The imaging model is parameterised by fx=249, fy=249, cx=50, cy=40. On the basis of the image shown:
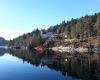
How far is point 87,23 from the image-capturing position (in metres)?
174

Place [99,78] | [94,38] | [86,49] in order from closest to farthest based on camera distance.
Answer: [99,78]
[86,49]
[94,38]

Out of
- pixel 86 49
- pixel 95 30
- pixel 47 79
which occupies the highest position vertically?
pixel 95 30

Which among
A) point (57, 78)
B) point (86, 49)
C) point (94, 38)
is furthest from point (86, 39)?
point (57, 78)

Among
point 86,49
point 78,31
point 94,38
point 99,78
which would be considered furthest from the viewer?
point 78,31

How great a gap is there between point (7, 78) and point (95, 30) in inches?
4912

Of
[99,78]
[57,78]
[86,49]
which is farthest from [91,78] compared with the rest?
[86,49]

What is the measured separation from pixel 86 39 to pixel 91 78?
122708 millimetres

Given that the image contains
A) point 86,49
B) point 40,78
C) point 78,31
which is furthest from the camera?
point 78,31

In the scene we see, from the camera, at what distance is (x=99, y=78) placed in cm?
5038

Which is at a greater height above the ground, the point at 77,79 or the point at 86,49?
the point at 86,49

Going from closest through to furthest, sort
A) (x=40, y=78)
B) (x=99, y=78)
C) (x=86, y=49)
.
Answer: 1. (x=99, y=78)
2. (x=40, y=78)
3. (x=86, y=49)

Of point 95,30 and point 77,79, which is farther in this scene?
point 95,30

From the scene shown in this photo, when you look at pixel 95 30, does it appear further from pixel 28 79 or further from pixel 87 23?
pixel 28 79

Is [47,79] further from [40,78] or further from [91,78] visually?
[91,78]
